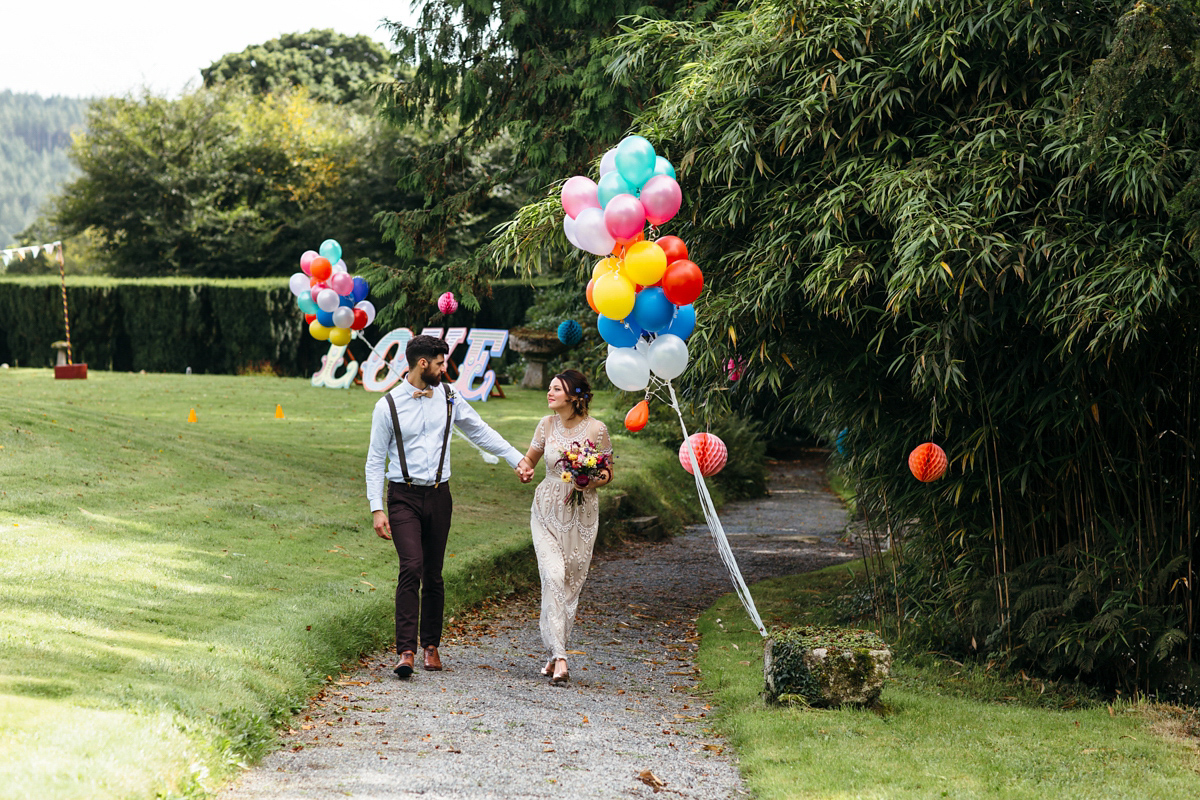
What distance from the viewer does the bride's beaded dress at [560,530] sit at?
6016mm

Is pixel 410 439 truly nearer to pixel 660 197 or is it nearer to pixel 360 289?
pixel 660 197

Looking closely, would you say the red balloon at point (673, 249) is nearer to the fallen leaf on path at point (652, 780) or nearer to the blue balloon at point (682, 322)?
the blue balloon at point (682, 322)

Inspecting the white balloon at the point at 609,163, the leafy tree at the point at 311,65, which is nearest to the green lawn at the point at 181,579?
the white balloon at the point at 609,163

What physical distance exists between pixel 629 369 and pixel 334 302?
6099 mm

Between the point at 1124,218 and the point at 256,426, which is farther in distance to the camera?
the point at 256,426

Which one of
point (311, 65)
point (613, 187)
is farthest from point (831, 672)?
point (311, 65)

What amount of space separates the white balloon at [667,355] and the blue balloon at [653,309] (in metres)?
0.09

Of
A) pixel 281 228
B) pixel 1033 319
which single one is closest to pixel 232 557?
pixel 1033 319

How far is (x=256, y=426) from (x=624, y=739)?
11.6m

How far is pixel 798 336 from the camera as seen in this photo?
6961 mm

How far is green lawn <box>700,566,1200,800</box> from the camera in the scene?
4.32m

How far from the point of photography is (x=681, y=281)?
19.0 feet

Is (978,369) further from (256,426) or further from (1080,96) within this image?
(256,426)

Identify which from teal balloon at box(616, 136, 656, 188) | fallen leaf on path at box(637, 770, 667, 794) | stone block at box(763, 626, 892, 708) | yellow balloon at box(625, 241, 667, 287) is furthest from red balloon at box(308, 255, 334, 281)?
fallen leaf on path at box(637, 770, 667, 794)
